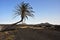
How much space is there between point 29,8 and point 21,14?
8.60 ft

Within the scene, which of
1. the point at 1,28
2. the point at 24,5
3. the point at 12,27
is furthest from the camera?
the point at 24,5

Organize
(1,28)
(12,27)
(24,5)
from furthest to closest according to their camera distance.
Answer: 1. (24,5)
2. (12,27)
3. (1,28)

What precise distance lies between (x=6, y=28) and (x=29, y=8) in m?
6.93

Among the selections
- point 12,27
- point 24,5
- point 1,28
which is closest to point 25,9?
point 24,5

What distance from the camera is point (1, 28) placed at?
30.5 m

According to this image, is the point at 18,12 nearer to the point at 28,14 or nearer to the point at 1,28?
the point at 28,14

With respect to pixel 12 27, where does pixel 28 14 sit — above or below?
above

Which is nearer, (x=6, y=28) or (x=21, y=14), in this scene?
(x=6, y=28)

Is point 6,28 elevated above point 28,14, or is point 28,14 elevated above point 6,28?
point 28,14

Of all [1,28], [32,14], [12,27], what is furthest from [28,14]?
[1,28]

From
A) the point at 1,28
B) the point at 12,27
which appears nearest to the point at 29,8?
the point at 12,27

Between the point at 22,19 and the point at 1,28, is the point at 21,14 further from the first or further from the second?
the point at 1,28

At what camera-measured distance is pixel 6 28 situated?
30875 mm

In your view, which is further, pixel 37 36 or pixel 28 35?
pixel 28 35
